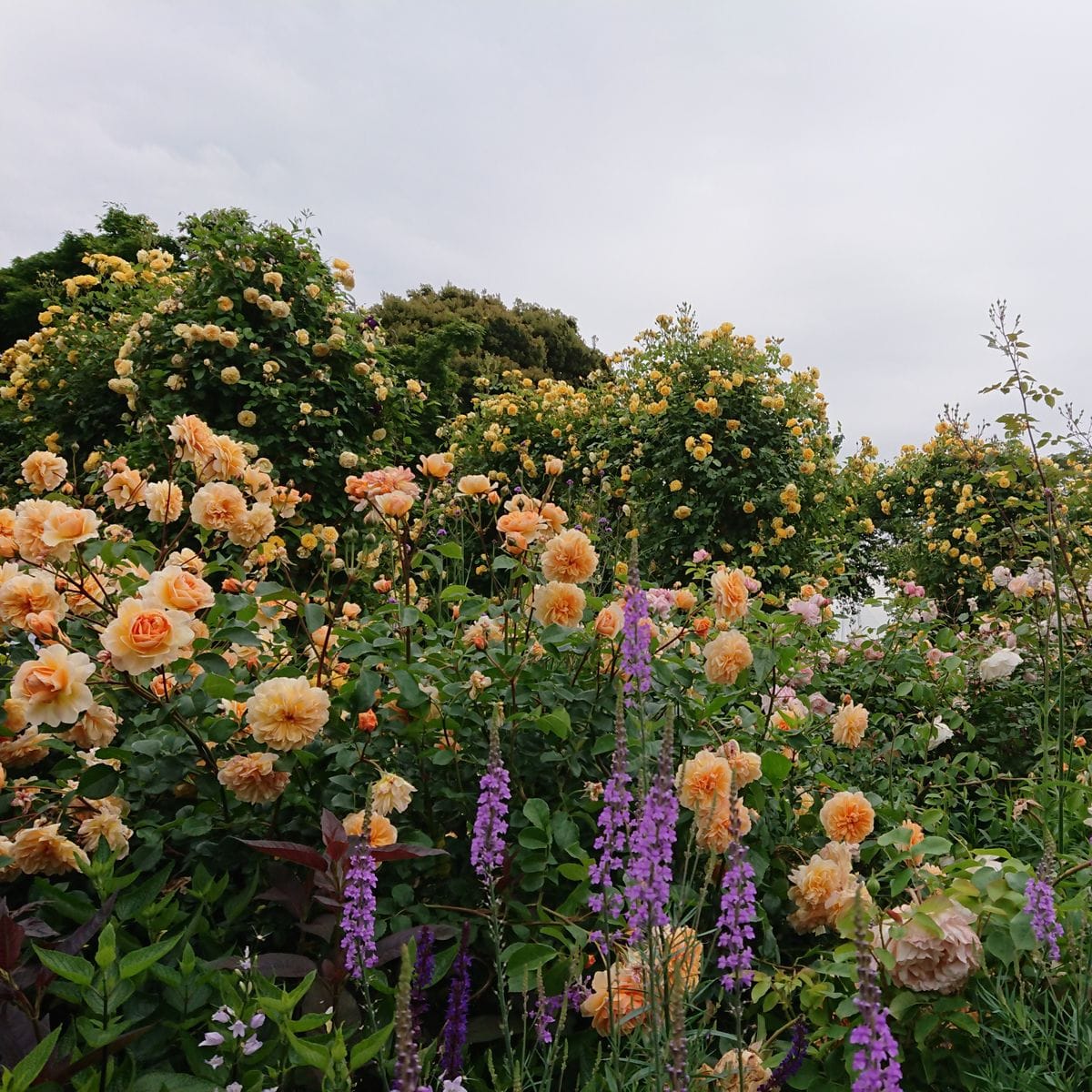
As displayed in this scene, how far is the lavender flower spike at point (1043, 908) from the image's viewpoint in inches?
43.2

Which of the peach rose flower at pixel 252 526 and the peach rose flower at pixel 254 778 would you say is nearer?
the peach rose flower at pixel 254 778

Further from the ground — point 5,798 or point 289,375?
point 289,375

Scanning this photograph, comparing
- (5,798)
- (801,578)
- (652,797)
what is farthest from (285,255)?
(652,797)

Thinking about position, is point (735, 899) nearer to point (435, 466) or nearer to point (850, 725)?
point (435, 466)

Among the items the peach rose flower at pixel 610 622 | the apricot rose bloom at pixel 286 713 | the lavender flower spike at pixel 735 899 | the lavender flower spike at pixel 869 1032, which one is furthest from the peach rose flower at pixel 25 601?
the lavender flower spike at pixel 869 1032

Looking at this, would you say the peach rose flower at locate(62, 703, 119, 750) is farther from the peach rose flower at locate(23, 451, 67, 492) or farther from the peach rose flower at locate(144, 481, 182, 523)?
the peach rose flower at locate(23, 451, 67, 492)

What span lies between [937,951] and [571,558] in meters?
0.90

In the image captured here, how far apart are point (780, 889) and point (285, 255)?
16.0 feet

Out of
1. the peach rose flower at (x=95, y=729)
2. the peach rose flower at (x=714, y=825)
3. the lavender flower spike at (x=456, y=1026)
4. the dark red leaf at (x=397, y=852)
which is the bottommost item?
the lavender flower spike at (x=456, y=1026)

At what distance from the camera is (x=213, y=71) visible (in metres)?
3.55

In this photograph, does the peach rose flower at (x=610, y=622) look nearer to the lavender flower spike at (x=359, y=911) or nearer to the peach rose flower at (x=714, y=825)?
the peach rose flower at (x=714, y=825)

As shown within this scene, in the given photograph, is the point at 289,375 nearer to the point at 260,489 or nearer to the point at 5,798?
the point at 260,489

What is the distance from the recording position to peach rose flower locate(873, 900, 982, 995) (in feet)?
3.83

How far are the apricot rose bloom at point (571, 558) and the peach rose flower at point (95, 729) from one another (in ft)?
2.88
